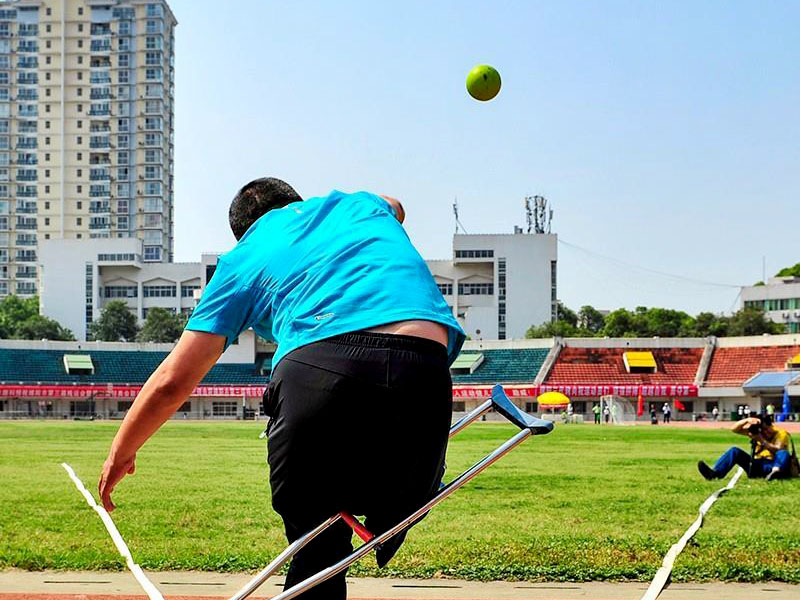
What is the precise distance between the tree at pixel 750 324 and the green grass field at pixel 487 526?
116m

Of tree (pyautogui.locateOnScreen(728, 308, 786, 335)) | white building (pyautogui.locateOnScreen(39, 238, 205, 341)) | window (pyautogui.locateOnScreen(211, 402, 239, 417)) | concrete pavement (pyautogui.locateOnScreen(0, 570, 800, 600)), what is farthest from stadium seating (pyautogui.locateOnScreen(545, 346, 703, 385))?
concrete pavement (pyautogui.locateOnScreen(0, 570, 800, 600))

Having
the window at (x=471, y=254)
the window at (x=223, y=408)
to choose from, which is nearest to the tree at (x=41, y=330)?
the window at (x=223, y=408)

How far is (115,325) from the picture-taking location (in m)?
136

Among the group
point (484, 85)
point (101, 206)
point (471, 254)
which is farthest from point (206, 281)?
point (484, 85)

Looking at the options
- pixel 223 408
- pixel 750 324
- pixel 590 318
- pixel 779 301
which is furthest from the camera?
pixel 590 318

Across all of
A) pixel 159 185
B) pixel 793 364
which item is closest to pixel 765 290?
pixel 793 364

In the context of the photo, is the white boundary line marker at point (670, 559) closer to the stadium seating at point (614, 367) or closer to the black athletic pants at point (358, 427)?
the black athletic pants at point (358, 427)

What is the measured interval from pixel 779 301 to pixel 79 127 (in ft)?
344

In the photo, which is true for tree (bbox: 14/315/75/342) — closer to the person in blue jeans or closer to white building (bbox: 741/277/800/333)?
white building (bbox: 741/277/800/333)

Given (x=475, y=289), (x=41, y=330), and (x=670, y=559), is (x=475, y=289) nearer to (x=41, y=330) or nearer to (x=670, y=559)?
(x=41, y=330)

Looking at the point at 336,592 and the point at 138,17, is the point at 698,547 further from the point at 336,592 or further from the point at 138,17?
the point at 138,17

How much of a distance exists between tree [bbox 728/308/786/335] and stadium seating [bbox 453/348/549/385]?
148ft

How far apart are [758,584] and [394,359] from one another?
4.78 meters

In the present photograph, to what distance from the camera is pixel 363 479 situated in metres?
3.30
